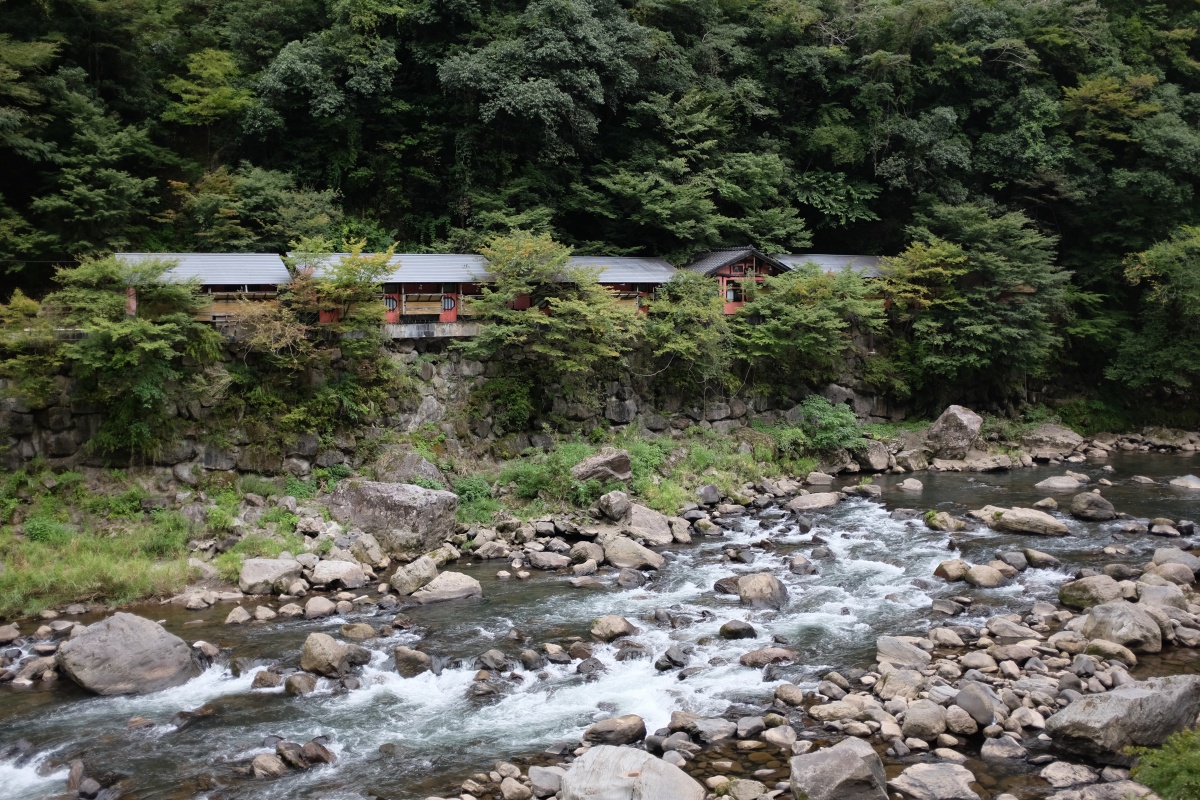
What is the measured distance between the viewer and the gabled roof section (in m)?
26.7

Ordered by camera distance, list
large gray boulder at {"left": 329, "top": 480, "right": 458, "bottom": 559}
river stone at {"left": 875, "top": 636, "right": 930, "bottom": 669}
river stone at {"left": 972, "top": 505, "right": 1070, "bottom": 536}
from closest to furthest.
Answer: river stone at {"left": 875, "top": 636, "right": 930, "bottom": 669} → large gray boulder at {"left": 329, "top": 480, "right": 458, "bottom": 559} → river stone at {"left": 972, "top": 505, "right": 1070, "bottom": 536}

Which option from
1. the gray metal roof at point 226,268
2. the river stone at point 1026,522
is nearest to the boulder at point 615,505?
the river stone at point 1026,522

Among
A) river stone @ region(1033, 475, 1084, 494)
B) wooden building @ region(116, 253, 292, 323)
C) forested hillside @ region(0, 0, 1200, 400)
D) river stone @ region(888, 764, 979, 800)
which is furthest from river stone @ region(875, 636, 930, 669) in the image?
forested hillside @ region(0, 0, 1200, 400)

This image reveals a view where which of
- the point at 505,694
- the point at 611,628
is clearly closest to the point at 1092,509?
the point at 611,628

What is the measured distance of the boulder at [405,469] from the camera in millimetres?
19672

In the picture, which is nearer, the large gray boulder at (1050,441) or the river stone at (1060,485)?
the river stone at (1060,485)

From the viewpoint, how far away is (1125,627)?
1236cm

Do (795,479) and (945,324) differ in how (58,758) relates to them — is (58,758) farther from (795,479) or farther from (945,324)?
(945,324)

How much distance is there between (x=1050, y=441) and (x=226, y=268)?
26.9 meters

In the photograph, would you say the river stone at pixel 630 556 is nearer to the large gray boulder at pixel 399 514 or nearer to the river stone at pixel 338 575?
the large gray boulder at pixel 399 514

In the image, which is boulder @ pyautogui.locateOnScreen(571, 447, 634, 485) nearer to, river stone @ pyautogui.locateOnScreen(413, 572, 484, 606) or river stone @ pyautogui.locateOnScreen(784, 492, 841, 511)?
river stone @ pyautogui.locateOnScreen(784, 492, 841, 511)

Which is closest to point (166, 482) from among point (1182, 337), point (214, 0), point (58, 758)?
point (58, 758)

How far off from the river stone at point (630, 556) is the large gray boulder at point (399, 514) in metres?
3.82

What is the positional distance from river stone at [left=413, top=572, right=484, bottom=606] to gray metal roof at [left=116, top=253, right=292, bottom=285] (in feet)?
28.2
